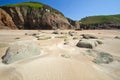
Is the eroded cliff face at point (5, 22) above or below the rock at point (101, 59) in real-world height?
above

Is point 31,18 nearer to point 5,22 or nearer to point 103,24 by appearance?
point 5,22

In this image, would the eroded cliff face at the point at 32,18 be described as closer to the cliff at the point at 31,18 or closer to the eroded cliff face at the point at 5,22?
the cliff at the point at 31,18

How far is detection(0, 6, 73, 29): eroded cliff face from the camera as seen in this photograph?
39219 mm

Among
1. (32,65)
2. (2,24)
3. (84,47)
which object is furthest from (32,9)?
(32,65)

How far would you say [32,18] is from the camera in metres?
42.0

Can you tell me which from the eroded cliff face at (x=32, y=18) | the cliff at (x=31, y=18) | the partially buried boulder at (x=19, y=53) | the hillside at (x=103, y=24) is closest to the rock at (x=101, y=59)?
the partially buried boulder at (x=19, y=53)

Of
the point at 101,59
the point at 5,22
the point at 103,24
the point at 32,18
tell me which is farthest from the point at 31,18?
the point at 103,24

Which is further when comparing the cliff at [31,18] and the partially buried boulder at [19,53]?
the cliff at [31,18]

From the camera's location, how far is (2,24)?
33.5 metres

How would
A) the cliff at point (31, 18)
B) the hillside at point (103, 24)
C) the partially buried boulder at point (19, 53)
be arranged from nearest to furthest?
1. the partially buried boulder at point (19, 53)
2. the cliff at point (31, 18)
3. the hillside at point (103, 24)

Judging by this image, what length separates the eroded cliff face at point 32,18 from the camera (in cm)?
3922

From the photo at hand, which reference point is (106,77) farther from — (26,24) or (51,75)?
(26,24)

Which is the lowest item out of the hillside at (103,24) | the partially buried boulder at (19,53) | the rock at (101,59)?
the hillside at (103,24)

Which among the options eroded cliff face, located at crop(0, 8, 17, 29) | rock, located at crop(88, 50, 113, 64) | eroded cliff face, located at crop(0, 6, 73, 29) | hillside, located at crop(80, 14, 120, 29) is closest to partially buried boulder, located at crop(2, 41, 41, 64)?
rock, located at crop(88, 50, 113, 64)
